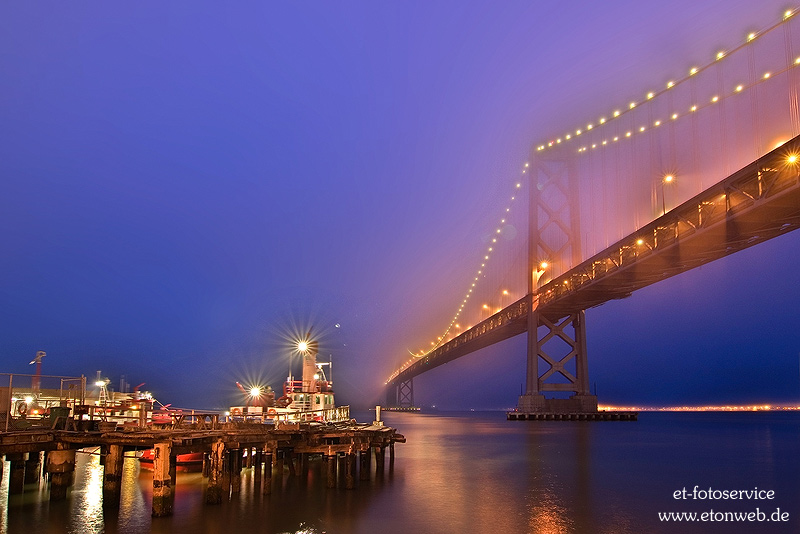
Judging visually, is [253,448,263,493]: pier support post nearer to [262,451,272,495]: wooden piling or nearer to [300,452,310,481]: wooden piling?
[262,451,272,495]: wooden piling

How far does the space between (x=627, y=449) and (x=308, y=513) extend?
108 feet

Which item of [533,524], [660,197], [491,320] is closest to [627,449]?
[660,197]

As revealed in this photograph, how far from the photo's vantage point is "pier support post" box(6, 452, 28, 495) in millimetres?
21375

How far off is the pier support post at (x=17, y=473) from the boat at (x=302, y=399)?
7785mm

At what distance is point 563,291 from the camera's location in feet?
222

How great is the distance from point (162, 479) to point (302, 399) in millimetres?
12017

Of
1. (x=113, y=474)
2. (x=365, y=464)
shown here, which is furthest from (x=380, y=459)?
(x=113, y=474)

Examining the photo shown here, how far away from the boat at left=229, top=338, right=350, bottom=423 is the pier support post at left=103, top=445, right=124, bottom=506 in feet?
26.4

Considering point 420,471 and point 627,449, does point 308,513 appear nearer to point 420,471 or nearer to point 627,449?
point 420,471

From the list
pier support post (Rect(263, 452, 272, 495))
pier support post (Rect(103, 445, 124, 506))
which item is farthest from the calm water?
pier support post (Rect(103, 445, 124, 506))

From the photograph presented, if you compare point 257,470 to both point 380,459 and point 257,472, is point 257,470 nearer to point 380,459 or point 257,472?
point 257,472

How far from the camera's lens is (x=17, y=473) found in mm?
21688

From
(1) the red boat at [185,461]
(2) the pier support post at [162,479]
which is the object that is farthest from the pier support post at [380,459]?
(2) the pier support post at [162,479]

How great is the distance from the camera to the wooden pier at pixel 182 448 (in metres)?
17.3
